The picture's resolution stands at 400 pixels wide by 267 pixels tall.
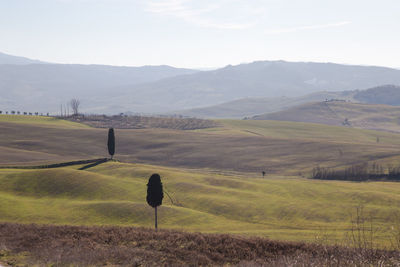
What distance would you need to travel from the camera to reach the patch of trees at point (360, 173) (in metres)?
140

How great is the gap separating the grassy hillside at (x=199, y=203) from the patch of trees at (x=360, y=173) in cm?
3620

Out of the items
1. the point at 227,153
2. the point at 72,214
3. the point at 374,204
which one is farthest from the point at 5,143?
the point at 374,204

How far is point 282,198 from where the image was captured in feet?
295

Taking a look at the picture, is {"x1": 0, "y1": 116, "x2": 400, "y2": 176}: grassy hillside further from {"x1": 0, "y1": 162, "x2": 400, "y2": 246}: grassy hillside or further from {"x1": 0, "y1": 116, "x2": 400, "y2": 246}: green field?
{"x1": 0, "y1": 162, "x2": 400, "y2": 246}: grassy hillside

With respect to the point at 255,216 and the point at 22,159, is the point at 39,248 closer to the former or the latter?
the point at 255,216

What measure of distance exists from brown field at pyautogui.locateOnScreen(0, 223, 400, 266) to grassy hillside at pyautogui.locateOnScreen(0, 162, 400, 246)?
2740cm

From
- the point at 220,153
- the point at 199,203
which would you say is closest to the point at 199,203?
the point at 199,203

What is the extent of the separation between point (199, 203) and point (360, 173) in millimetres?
79586

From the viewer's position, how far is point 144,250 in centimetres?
2733

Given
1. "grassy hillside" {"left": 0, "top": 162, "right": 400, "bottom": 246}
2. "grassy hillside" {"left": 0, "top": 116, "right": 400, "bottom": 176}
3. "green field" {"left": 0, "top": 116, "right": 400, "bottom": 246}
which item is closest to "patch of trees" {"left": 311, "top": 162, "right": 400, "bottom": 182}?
"grassy hillside" {"left": 0, "top": 116, "right": 400, "bottom": 176}

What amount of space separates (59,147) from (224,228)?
433 ft

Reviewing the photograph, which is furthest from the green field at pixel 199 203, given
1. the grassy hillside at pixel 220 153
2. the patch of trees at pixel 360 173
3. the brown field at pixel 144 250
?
the grassy hillside at pixel 220 153

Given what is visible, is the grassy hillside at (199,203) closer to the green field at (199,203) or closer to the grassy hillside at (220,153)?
the green field at (199,203)

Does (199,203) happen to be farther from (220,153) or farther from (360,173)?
(220,153)
